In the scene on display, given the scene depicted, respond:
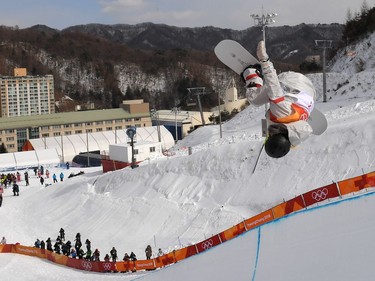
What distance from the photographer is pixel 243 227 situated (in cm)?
1536

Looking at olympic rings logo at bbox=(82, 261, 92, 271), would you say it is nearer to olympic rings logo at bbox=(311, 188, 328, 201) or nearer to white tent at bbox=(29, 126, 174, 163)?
olympic rings logo at bbox=(311, 188, 328, 201)

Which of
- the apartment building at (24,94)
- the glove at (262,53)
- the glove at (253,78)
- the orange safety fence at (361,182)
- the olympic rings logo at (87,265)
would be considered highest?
the apartment building at (24,94)

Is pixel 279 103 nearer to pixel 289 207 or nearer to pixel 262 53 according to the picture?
pixel 262 53

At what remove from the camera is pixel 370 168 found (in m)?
18.5

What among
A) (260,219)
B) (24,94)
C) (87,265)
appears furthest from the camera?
(24,94)

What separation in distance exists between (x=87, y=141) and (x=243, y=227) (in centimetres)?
3906

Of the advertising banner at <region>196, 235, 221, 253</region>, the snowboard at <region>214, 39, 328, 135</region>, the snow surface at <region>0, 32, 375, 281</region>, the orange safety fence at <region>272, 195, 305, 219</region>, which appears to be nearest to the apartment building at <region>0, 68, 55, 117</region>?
the snow surface at <region>0, 32, 375, 281</region>

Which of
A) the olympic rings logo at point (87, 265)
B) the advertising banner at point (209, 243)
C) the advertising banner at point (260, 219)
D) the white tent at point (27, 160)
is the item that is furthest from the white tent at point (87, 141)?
the advertising banner at point (260, 219)

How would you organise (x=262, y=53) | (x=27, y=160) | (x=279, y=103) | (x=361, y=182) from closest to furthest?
(x=262, y=53)
(x=279, y=103)
(x=361, y=182)
(x=27, y=160)

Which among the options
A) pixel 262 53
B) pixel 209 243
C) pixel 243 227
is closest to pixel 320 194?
pixel 243 227

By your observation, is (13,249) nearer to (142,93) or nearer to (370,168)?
(370,168)

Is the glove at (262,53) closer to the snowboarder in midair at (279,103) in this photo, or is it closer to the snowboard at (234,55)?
the snowboarder in midair at (279,103)

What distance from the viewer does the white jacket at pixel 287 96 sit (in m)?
5.94

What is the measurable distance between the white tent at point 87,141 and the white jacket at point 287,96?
4452 centimetres
